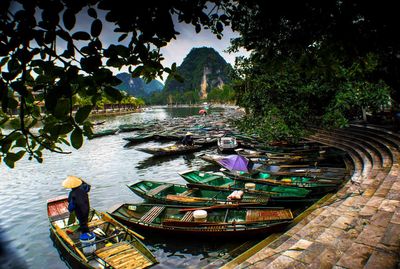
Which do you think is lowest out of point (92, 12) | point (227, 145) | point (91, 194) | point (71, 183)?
point (91, 194)

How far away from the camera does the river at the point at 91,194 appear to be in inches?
363

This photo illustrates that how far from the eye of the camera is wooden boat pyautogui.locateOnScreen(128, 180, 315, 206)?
36.1ft

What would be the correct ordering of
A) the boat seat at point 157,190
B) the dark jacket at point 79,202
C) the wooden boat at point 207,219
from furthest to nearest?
the boat seat at point 157,190 → the wooden boat at point 207,219 → the dark jacket at point 79,202

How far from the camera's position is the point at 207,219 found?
32.9ft

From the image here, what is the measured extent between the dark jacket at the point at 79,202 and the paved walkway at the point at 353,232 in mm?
4730

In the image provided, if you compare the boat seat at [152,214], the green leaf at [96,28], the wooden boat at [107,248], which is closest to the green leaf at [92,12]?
the green leaf at [96,28]

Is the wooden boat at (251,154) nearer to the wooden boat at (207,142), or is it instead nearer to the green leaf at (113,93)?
the wooden boat at (207,142)

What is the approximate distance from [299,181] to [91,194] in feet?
37.6

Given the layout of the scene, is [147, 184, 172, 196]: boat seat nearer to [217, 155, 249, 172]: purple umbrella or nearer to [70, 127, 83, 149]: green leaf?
[217, 155, 249, 172]: purple umbrella

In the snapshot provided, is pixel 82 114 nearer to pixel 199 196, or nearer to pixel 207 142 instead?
pixel 199 196

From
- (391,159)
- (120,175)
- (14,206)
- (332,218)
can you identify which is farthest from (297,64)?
(120,175)

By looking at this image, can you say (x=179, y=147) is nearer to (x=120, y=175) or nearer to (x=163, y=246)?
(x=120, y=175)

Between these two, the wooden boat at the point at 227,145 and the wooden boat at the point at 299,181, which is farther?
the wooden boat at the point at 227,145

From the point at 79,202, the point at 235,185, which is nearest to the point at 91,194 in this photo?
the point at 79,202
